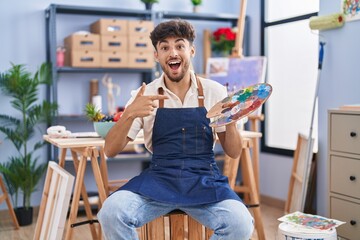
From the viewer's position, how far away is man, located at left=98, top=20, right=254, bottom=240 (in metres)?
2.29

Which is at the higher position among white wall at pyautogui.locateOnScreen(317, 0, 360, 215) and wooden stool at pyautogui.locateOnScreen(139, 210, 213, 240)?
white wall at pyautogui.locateOnScreen(317, 0, 360, 215)

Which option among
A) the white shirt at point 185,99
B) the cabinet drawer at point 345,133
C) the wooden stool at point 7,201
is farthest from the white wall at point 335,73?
the wooden stool at point 7,201

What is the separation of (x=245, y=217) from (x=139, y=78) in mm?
2913

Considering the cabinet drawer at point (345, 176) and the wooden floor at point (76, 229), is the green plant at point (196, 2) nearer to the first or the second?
the wooden floor at point (76, 229)

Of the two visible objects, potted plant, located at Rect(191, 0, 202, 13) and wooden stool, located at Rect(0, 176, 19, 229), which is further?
potted plant, located at Rect(191, 0, 202, 13)

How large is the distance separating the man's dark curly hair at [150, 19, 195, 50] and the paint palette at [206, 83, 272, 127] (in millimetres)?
376

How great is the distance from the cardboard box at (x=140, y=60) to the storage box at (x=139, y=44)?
0.03 meters

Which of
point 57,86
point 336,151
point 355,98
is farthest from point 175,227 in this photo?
point 57,86

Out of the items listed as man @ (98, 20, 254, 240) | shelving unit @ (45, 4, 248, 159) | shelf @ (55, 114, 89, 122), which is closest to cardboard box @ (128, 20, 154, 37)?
shelving unit @ (45, 4, 248, 159)

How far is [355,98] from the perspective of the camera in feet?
11.5

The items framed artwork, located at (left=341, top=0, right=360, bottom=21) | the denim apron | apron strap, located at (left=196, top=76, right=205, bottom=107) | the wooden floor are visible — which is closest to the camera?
the denim apron

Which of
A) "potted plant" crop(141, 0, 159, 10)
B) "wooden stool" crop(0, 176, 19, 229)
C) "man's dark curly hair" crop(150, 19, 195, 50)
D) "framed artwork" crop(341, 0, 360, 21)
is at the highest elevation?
"potted plant" crop(141, 0, 159, 10)

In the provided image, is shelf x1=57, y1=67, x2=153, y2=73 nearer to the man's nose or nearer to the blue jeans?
the man's nose

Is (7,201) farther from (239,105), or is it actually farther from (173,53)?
(239,105)
